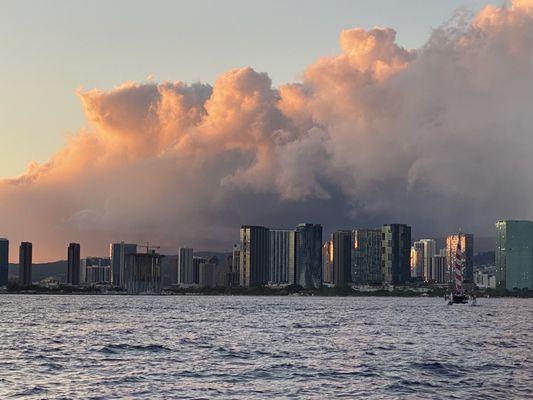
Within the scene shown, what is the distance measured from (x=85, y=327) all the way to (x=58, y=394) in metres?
103

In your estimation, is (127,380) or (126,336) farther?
(126,336)

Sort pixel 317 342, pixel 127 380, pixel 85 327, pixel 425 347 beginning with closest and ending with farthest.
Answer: pixel 127 380 < pixel 425 347 < pixel 317 342 < pixel 85 327

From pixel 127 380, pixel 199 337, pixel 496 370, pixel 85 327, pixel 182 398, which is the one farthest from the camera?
pixel 85 327

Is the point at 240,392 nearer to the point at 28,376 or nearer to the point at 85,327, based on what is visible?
the point at 28,376

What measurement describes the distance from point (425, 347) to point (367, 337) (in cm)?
2252

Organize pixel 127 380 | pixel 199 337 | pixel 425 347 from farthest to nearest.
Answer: pixel 199 337 → pixel 425 347 → pixel 127 380

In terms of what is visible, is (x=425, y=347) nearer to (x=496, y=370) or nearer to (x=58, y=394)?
(x=496, y=370)

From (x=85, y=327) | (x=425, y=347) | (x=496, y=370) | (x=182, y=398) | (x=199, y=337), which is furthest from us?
(x=85, y=327)

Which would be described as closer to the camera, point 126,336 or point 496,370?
point 496,370

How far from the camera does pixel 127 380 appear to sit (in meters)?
79.6

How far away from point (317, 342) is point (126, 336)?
32.0 meters

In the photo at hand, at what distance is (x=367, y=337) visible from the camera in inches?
5581

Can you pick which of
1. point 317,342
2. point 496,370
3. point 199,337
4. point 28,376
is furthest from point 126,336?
point 496,370

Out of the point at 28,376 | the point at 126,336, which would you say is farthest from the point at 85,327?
the point at 28,376
